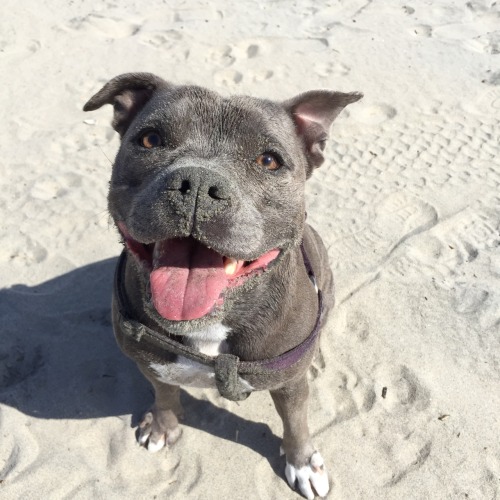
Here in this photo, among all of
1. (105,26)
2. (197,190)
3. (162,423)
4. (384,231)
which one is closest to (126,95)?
(197,190)

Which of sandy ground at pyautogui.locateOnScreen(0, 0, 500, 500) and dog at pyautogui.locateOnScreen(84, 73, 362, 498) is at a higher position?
dog at pyautogui.locateOnScreen(84, 73, 362, 498)

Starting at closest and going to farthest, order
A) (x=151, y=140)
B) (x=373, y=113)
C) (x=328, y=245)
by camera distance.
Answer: (x=151, y=140) → (x=328, y=245) → (x=373, y=113)

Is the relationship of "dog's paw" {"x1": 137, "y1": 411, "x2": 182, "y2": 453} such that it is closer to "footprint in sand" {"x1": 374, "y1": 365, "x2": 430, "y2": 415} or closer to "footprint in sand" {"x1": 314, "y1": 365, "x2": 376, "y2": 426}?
"footprint in sand" {"x1": 314, "y1": 365, "x2": 376, "y2": 426}

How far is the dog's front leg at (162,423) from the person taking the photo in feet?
11.9

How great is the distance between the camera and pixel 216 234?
91.4 inches

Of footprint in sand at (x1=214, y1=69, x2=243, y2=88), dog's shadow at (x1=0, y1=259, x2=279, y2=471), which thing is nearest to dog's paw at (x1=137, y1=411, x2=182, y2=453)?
dog's shadow at (x1=0, y1=259, x2=279, y2=471)

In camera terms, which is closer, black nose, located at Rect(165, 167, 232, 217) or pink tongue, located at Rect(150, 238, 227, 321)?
black nose, located at Rect(165, 167, 232, 217)

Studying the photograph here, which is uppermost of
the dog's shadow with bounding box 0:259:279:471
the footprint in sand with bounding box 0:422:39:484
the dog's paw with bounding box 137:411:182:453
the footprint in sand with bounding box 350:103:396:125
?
the footprint in sand with bounding box 350:103:396:125

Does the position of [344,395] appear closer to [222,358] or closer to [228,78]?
[222,358]

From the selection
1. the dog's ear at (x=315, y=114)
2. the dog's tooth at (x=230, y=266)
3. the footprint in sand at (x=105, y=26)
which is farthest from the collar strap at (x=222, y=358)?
the footprint in sand at (x=105, y=26)

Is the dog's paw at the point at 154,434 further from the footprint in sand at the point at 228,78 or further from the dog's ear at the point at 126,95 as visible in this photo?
the footprint in sand at the point at 228,78

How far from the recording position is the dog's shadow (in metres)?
3.88

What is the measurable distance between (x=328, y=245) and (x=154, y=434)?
2.35 metres

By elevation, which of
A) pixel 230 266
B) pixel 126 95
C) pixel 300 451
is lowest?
pixel 300 451
